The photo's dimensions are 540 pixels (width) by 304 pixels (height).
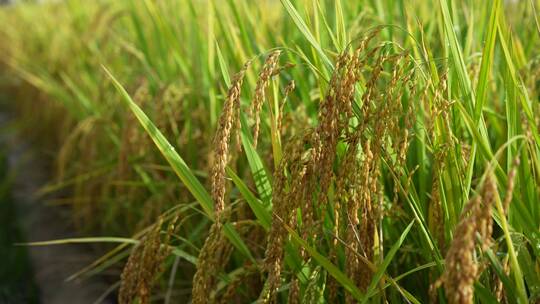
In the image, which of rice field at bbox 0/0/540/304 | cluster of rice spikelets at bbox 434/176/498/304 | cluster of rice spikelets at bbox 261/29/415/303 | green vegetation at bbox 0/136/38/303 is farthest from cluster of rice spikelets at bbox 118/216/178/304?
green vegetation at bbox 0/136/38/303

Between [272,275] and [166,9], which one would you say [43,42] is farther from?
[272,275]

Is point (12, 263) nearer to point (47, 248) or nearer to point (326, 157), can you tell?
point (47, 248)

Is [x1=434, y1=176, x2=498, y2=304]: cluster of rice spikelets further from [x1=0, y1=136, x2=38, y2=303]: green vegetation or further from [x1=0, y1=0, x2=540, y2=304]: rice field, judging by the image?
[x1=0, y1=136, x2=38, y2=303]: green vegetation

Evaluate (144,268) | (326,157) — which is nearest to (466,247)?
(326,157)

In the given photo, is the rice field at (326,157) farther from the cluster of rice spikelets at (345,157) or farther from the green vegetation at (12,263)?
the green vegetation at (12,263)

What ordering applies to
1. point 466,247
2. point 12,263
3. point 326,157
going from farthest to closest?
1. point 12,263
2. point 326,157
3. point 466,247

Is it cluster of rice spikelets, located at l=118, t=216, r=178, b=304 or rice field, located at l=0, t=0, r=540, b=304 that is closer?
rice field, located at l=0, t=0, r=540, b=304
